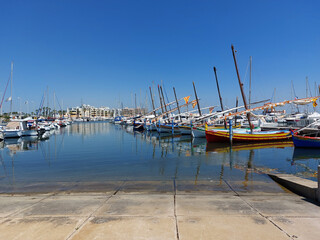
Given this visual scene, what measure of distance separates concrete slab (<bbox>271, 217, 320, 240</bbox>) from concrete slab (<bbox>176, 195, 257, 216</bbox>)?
0.76 m

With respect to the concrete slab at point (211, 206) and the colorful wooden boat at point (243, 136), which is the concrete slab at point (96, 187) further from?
the colorful wooden boat at point (243, 136)

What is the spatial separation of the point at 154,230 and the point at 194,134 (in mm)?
35997

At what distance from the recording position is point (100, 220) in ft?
18.1

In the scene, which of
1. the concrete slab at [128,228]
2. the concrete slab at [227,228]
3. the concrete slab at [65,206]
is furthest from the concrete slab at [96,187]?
the concrete slab at [227,228]

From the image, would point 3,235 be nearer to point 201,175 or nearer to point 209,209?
point 209,209

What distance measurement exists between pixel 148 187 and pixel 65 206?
4.18m

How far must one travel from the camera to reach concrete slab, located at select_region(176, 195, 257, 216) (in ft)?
19.6

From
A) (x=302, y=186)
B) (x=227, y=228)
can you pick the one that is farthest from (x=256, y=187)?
(x=227, y=228)

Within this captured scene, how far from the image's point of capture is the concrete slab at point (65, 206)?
613 centimetres

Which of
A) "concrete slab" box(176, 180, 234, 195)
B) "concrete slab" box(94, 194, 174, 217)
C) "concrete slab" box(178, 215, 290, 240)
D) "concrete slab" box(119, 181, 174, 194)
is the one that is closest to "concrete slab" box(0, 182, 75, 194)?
"concrete slab" box(119, 181, 174, 194)

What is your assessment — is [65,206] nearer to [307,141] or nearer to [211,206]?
[211,206]

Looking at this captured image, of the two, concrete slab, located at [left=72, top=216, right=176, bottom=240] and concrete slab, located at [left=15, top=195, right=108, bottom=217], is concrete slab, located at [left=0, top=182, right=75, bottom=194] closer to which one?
concrete slab, located at [left=15, top=195, right=108, bottom=217]

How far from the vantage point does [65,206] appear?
6.75 meters

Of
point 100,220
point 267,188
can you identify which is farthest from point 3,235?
point 267,188
